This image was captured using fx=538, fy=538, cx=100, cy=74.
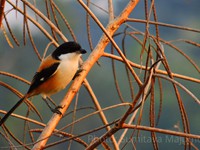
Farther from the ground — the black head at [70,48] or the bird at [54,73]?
the black head at [70,48]

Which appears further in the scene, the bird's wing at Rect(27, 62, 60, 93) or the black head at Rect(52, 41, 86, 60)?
the bird's wing at Rect(27, 62, 60, 93)

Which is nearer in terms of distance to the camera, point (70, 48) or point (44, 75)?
point (70, 48)

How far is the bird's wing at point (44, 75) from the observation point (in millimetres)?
2217

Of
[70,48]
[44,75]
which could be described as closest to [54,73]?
[44,75]

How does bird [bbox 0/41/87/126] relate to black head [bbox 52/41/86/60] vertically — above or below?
below

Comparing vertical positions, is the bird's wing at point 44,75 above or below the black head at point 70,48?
below

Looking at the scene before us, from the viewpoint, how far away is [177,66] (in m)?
19.0

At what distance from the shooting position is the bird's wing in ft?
7.27

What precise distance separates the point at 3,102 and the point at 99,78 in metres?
Answer: 3.34

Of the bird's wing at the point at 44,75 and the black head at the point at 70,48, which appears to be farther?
the bird's wing at the point at 44,75

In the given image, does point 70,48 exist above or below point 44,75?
above

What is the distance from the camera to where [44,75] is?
2.23 m

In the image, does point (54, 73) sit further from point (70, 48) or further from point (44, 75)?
point (70, 48)

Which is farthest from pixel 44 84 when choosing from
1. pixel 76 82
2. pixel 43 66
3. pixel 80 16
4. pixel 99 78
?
pixel 80 16
